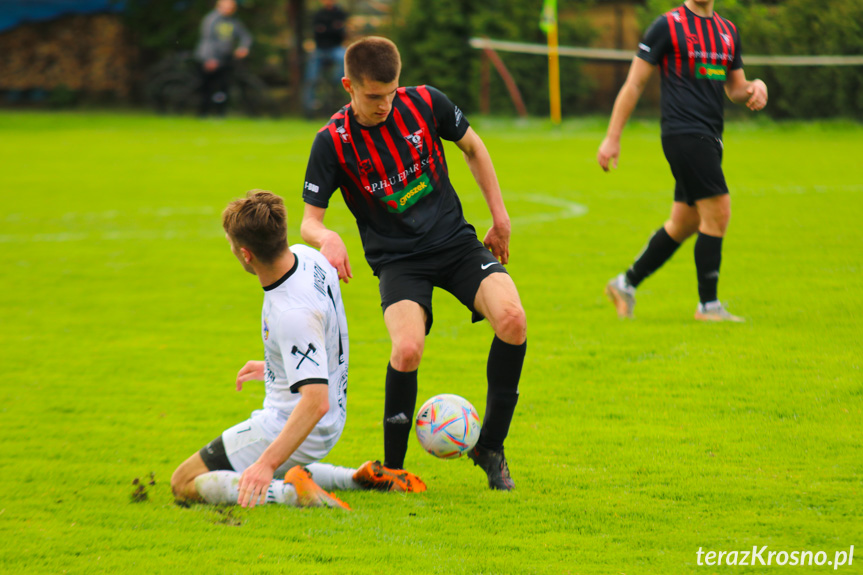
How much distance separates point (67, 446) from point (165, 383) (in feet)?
3.77

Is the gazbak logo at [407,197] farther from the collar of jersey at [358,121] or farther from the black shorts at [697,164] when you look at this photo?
the black shorts at [697,164]

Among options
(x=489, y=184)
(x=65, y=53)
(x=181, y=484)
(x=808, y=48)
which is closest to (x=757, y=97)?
(x=489, y=184)

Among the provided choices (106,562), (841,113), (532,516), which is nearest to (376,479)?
(532,516)

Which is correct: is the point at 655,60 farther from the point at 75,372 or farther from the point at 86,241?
the point at 86,241

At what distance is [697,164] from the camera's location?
20.8ft

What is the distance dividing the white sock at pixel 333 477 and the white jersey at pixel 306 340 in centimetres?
18

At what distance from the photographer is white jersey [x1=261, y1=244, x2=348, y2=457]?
3668mm

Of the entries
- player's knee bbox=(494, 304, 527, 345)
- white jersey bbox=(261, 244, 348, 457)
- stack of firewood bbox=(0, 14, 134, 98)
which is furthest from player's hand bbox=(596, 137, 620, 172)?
stack of firewood bbox=(0, 14, 134, 98)

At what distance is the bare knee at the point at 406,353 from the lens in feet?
13.3

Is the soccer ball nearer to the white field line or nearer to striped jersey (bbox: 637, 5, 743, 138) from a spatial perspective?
striped jersey (bbox: 637, 5, 743, 138)

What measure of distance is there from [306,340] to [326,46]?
67.6 ft

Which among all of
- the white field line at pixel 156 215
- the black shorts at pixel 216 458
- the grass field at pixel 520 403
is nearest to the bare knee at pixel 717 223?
the grass field at pixel 520 403

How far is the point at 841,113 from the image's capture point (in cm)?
1973

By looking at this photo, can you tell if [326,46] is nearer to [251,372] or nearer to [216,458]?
[251,372]
